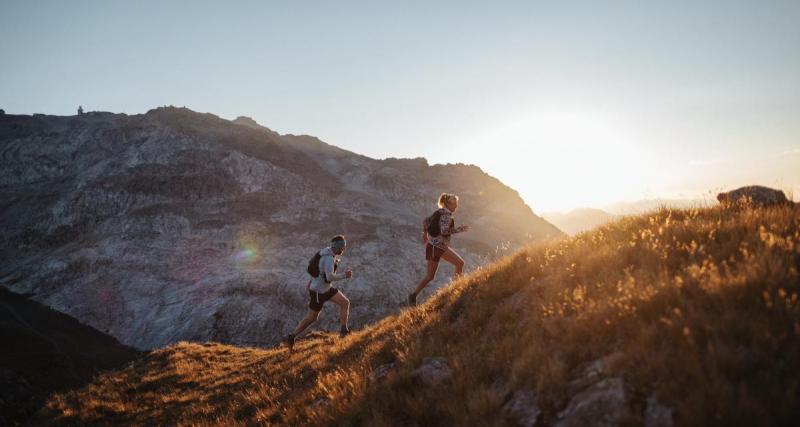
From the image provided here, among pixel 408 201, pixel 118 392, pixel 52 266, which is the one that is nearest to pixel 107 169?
pixel 52 266

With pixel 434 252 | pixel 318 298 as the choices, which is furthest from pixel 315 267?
pixel 434 252

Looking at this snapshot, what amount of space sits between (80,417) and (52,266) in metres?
45.8

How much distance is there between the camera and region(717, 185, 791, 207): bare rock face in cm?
637

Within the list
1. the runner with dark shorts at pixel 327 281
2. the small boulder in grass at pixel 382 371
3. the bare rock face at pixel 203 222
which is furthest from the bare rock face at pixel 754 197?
the runner with dark shorts at pixel 327 281

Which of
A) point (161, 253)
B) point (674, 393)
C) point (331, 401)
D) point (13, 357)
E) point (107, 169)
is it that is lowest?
point (13, 357)

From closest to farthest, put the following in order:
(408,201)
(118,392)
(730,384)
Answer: (730,384) < (118,392) < (408,201)

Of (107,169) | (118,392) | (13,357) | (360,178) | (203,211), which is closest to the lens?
(118,392)

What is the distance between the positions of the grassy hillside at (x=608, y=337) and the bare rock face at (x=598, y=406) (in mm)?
65

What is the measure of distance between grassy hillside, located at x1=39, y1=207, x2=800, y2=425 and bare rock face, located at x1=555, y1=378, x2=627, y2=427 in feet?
0.21

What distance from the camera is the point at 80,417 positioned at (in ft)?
36.4

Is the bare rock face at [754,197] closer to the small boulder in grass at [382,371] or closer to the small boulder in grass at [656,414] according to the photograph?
the small boulder in grass at [656,414]

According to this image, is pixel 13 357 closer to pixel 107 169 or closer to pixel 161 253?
pixel 161 253

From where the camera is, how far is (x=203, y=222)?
5612cm

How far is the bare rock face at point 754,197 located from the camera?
6.37 m
